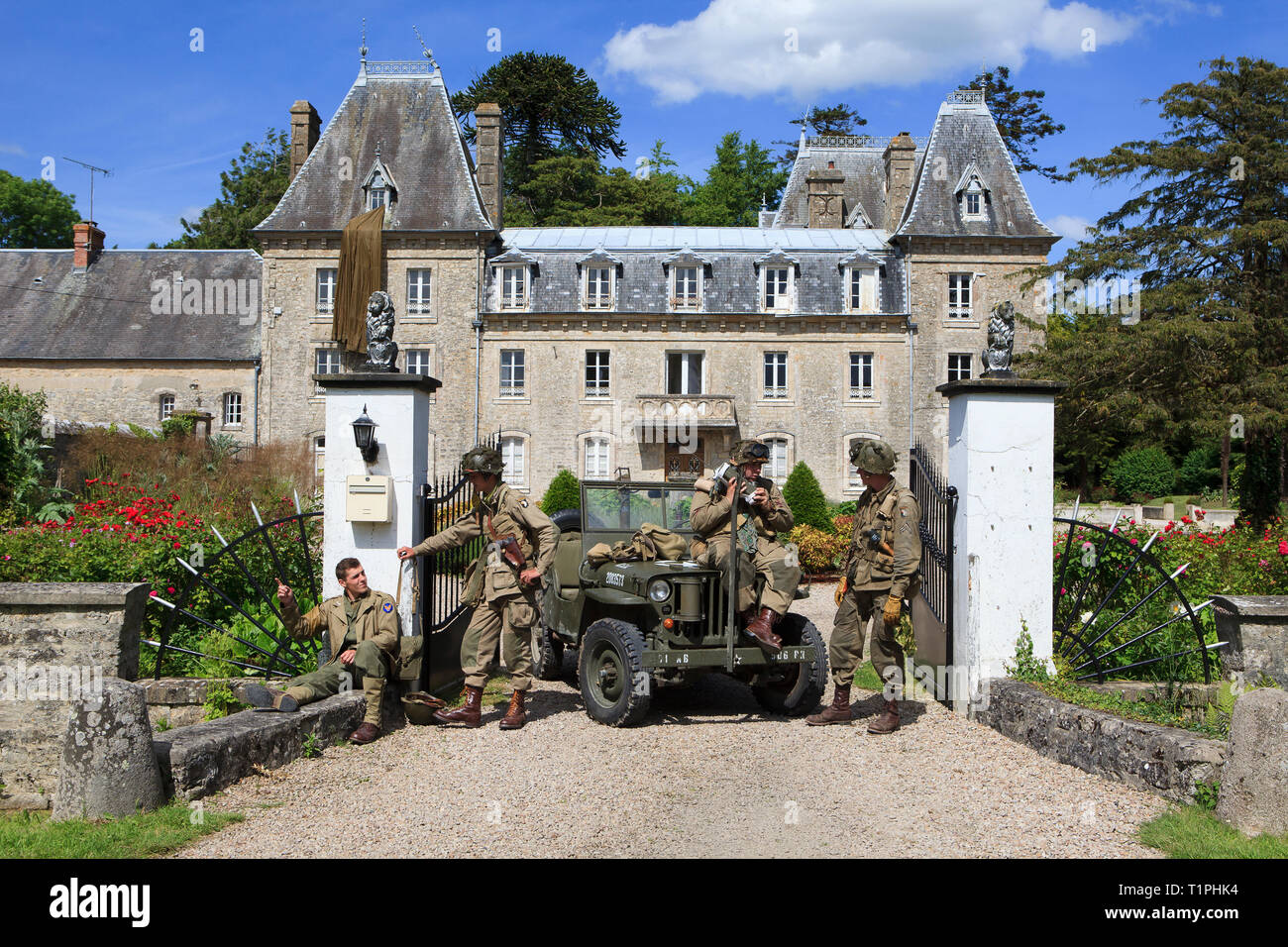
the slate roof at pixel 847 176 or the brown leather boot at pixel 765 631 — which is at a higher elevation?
the slate roof at pixel 847 176

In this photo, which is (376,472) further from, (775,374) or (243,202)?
(243,202)

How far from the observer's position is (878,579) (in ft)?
23.0

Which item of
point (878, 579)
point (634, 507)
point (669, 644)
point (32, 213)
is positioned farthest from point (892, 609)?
point (32, 213)

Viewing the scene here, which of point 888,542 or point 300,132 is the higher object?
point 300,132

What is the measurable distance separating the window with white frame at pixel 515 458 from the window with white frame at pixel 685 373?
499 cm

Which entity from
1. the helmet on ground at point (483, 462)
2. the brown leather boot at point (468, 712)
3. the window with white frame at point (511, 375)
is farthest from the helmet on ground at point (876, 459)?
the window with white frame at point (511, 375)

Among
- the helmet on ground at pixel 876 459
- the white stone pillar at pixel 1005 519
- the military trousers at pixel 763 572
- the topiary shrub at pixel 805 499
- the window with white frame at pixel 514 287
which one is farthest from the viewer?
the window with white frame at pixel 514 287

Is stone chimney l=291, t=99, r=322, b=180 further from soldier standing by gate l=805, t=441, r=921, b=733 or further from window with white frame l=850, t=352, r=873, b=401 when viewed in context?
soldier standing by gate l=805, t=441, r=921, b=733

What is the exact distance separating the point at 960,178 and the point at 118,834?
31.3 metres

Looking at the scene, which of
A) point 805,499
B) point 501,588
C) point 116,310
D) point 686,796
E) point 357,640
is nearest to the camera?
point 686,796

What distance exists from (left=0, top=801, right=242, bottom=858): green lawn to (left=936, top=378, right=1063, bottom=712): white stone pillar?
205 inches

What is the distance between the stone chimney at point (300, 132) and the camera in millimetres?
31500

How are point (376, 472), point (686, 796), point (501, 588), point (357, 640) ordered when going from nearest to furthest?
point (686, 796)
point (357, 640)
point (501, 588)
point (376, 472)

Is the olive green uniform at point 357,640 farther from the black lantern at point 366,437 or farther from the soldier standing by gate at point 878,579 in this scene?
the soldier standing by gate at point 878,579
